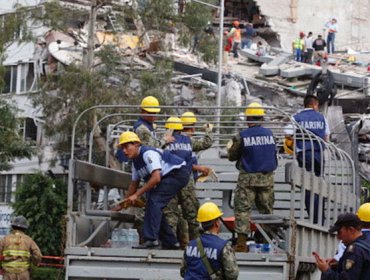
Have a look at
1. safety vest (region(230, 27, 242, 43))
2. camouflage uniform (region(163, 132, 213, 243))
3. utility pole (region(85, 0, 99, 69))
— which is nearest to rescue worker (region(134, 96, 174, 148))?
camouflage uniform (region(163, 132, 213, 243))

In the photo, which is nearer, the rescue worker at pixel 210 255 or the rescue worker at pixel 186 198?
the rescue worker at pixel 210 255

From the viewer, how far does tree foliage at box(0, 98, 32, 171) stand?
36969 mm

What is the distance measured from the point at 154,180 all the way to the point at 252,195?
1.17 metres

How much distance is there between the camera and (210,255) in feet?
41.4

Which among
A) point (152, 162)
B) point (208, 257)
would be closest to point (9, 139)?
point (152, 162)

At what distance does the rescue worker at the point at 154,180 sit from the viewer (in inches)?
575

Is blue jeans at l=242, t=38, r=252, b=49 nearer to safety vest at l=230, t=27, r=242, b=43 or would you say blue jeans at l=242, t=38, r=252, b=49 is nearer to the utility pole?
safety vest at l=230, t=27, r=242, b=43

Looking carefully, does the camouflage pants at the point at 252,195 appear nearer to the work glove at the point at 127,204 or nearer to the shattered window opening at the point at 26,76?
the work glove at the point at 127,204

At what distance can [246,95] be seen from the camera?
165 feet

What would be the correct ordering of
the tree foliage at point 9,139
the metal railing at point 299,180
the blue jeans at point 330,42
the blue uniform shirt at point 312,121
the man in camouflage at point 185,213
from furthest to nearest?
1. the blue jeans at point 330,42
2. the tree foliage at point 9,139
3. the blue uniform shirt at point 312,121
4. the man in camouflage at point 185,213
5. the metal railing at point 299,180

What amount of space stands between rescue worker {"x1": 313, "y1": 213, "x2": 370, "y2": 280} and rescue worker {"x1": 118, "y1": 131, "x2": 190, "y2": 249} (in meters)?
3.01

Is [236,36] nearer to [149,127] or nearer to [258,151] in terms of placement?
[149,127]

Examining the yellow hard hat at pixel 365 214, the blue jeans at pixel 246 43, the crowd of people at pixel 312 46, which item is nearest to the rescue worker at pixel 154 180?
the yellow hard hat at pixel 365 214

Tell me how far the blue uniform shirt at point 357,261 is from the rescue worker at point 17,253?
599 centimetres
